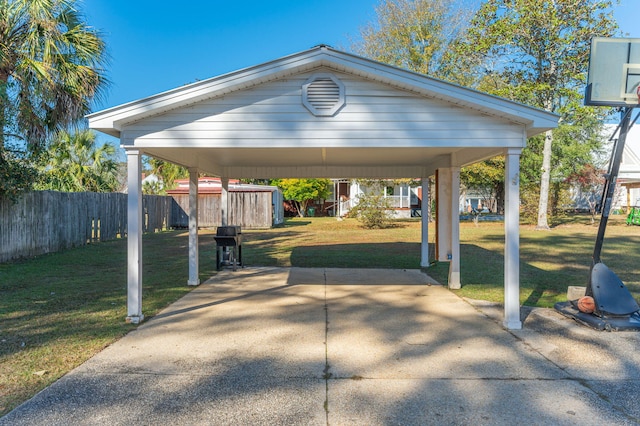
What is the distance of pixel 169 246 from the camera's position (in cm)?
1493

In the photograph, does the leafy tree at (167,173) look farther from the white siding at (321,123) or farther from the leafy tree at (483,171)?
the white siding at (321,123)

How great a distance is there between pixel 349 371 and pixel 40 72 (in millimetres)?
9605

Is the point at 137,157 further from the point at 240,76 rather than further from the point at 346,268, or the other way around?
the point at 346,268

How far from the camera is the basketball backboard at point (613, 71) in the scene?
560 cm

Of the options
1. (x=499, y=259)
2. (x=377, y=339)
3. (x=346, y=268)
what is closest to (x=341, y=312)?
(x=377, y=339)

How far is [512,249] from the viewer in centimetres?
545

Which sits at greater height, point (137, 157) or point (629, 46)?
point (629, 46)

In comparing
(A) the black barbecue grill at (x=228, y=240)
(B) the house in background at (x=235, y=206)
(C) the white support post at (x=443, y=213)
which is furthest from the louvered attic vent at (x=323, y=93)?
(B) the house in background at (x=235, y=206)

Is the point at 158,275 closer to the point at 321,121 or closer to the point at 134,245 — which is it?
the point at 134,245

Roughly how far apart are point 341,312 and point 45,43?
9098 mm

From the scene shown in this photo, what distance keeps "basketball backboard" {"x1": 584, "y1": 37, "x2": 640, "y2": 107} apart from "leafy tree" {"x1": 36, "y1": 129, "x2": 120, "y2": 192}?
16.2 metres

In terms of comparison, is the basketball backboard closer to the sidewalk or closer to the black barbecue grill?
the sidewalk

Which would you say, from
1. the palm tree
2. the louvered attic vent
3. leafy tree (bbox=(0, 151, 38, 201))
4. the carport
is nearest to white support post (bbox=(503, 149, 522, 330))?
the carport

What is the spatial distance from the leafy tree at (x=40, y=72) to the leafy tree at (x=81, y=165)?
5992mm
